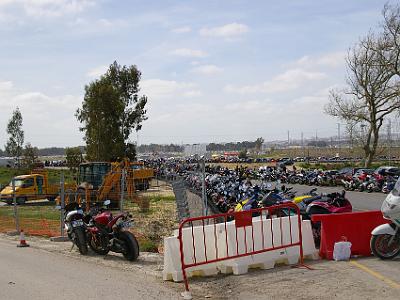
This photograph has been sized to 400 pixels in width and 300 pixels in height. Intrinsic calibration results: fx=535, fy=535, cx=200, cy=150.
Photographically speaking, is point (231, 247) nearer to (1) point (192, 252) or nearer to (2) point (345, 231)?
(1) point (192, 252)

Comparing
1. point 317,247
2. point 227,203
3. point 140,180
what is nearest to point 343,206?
point 317,247

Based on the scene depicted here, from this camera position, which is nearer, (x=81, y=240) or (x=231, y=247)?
(x=231, y=247)

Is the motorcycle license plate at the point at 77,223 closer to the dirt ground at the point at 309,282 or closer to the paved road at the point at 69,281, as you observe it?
the paved road at the point at 69,281

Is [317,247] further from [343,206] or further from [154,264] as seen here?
[154,264]

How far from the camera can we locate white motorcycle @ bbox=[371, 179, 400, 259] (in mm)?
8914

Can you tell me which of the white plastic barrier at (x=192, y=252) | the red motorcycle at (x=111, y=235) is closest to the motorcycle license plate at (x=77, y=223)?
the red motorcycle at (x=111, y=235)

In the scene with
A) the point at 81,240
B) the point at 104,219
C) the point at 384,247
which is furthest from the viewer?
the point at 81,240

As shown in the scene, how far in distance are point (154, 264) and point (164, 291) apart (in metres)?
2.42

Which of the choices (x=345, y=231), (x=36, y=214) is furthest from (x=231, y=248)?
(x=36, y=214)

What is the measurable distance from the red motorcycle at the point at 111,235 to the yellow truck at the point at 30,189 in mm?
21102

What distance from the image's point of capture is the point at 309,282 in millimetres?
7824

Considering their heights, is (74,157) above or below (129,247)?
above

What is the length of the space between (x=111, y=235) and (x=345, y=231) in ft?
15.3

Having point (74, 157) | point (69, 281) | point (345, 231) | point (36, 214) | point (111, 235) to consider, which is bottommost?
point (36, 214)
